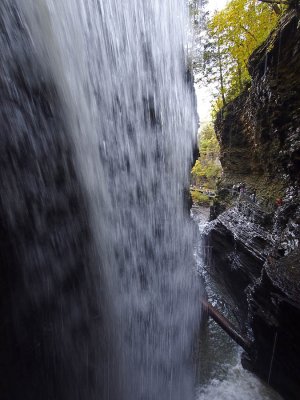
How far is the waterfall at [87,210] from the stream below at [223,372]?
459 millimetres

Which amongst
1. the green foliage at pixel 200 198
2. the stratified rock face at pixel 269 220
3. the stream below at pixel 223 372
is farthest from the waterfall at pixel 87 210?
the green foliage at pixel 200 198

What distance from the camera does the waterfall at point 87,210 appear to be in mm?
3043

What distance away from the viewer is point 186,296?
30.7 ft

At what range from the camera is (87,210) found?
4.43 m

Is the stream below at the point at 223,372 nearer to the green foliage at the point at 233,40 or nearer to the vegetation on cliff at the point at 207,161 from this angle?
the green foliage at the point at 233,40

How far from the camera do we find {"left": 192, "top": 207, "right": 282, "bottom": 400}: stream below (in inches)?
213

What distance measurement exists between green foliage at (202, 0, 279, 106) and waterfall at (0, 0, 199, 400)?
4412 mm

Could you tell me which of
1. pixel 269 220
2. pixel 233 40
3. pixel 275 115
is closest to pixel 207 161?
pixel 233 40

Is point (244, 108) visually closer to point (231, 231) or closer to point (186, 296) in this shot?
point (231, 231)

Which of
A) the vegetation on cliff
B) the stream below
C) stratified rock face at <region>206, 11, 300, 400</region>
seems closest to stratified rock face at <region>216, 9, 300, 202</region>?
stratified rock face at <region>206, 11, 300, 400</region>

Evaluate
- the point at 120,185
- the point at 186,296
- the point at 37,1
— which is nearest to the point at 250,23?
the point at 120,185

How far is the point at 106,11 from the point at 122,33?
1065 millimetres

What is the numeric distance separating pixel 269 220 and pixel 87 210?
637 centimetres

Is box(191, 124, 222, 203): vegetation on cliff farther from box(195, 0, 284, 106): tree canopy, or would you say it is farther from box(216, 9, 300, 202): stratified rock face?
box(216, 9, 300, 202): stratified rock face
